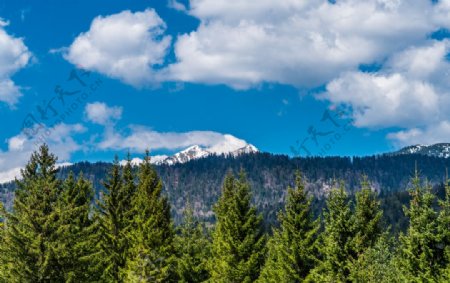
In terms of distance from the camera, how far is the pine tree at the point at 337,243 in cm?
3650

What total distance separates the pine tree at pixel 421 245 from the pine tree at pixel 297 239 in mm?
7438

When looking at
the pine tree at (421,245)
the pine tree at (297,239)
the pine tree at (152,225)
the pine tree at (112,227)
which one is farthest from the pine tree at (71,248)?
the pine tree at (421,245)

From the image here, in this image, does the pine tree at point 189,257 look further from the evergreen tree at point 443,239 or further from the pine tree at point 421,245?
the evergreen tree at point 443,239

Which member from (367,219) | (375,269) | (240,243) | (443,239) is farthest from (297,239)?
(443,239)

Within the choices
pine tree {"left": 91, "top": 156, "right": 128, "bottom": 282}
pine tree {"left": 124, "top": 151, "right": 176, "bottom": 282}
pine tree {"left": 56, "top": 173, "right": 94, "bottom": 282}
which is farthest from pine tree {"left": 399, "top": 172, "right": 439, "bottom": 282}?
pine tree {"left": 91, "top": 156, "right": 128, "bottom": 282}

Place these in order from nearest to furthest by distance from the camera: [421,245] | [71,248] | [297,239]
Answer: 1. [421,245]
2. [71,248]
3. [297,239]

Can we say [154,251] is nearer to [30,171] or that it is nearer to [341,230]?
[30,171]

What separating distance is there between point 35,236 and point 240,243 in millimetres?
17653

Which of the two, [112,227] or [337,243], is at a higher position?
[112,227]

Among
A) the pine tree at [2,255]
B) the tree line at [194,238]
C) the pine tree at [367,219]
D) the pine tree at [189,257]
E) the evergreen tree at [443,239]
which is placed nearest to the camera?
the evergreen tree at [443,239]

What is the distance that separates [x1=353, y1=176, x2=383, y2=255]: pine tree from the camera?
39188 millimetres

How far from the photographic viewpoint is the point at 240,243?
45.6 m

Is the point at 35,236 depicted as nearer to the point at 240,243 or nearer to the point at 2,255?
the point at 2,255

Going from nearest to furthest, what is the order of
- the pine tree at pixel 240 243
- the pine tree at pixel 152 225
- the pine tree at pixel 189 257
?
the pine tree at pixel 152 225 → the pine tree at pixel 240 243 → the pine tree at pixel 189 257
